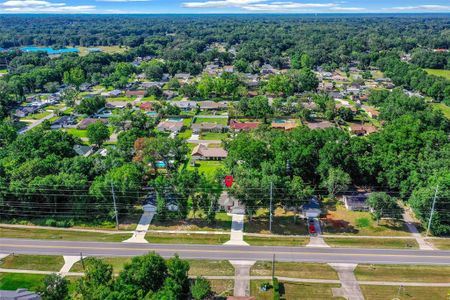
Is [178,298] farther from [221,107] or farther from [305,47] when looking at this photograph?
[305,47]

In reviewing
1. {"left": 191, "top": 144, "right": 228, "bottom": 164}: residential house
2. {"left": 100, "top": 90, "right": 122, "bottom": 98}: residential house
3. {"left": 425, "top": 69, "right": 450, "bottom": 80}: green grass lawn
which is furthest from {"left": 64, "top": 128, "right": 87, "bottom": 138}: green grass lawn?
{"left": 425, "top": 69, "right": 450, "bottom": 80}: green grass lawn

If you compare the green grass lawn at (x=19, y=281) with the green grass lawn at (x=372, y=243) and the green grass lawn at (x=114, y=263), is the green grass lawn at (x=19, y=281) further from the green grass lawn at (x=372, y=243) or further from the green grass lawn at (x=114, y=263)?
the green grass lawn at (x=372, y=243)

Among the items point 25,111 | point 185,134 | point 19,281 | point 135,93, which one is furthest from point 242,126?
point 25,111

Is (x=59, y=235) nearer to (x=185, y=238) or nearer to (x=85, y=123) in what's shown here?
(x=185, y=238)

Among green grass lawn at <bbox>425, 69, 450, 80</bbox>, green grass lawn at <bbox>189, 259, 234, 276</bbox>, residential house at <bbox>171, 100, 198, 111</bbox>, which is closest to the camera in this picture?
green grass lawn at <bbox>189, 259, 234, 276</bbox>

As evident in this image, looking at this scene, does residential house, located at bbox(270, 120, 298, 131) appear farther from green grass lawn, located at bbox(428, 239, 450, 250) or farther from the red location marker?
green grass lawn, located at bbox(428, 239, 450, 250)

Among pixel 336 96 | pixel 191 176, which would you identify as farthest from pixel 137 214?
pixel 336 96
